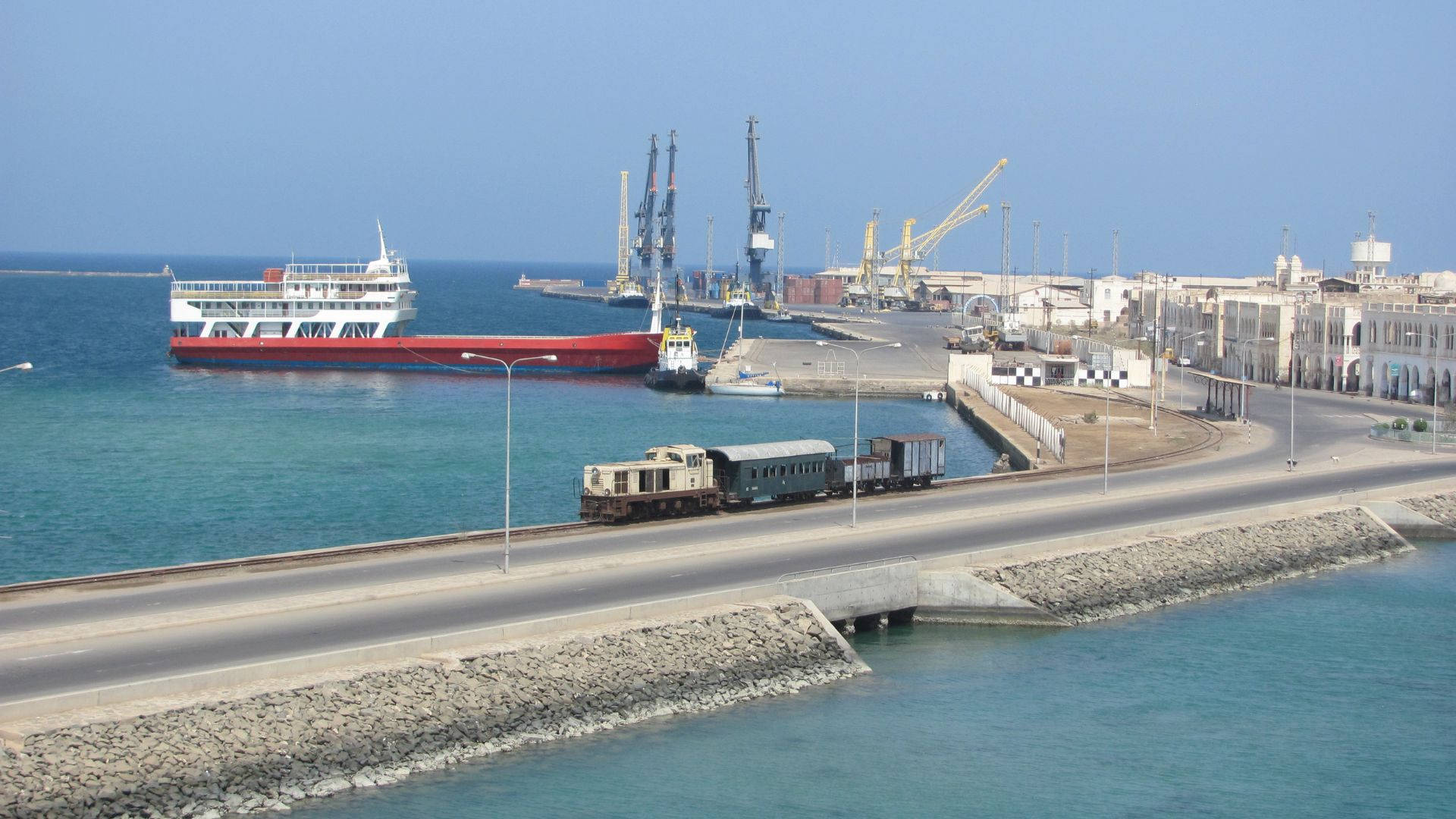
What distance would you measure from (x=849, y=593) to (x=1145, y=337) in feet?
314

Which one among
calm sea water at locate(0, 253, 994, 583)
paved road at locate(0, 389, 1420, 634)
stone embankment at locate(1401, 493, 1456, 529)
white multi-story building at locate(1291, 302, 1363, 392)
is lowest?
calm sea water at locate(0, 253, 994, 583)

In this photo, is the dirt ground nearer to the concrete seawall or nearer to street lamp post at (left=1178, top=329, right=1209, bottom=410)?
the concrete seawall

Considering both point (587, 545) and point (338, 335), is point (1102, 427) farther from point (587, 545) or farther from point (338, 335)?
point (338, 335)

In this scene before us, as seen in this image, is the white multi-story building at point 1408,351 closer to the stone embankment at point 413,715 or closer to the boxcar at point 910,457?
the boxcar at point 910,457

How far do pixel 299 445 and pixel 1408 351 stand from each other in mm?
54053

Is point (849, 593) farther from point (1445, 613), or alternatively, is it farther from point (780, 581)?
point (1445, 613)

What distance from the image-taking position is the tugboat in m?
102

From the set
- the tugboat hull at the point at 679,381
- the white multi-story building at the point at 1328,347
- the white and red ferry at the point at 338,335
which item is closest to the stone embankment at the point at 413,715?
the white multi-story building at the point at 1328,347

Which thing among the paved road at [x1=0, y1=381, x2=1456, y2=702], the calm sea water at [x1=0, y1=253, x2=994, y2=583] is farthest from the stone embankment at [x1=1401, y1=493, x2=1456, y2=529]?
the calm sea water at [x1=0, y1=253, x2=994, y2=583]

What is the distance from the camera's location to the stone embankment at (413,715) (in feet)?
71.6

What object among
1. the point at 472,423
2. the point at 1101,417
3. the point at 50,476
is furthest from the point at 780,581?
the point at 472,423

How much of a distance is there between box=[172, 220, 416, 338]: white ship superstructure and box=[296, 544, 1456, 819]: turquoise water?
91.4 meters

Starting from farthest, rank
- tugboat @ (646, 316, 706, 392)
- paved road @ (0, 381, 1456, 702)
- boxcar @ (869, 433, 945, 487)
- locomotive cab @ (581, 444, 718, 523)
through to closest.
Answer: tugboat @ (646, 316, 706, 392) < boxcar @ (869, 433, 945, 487) < locomotive cab @ (581, 444, 718, 523) < paved road @ (0, 381, 1456, 702)

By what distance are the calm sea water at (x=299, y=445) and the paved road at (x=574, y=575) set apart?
1105 centimetres
